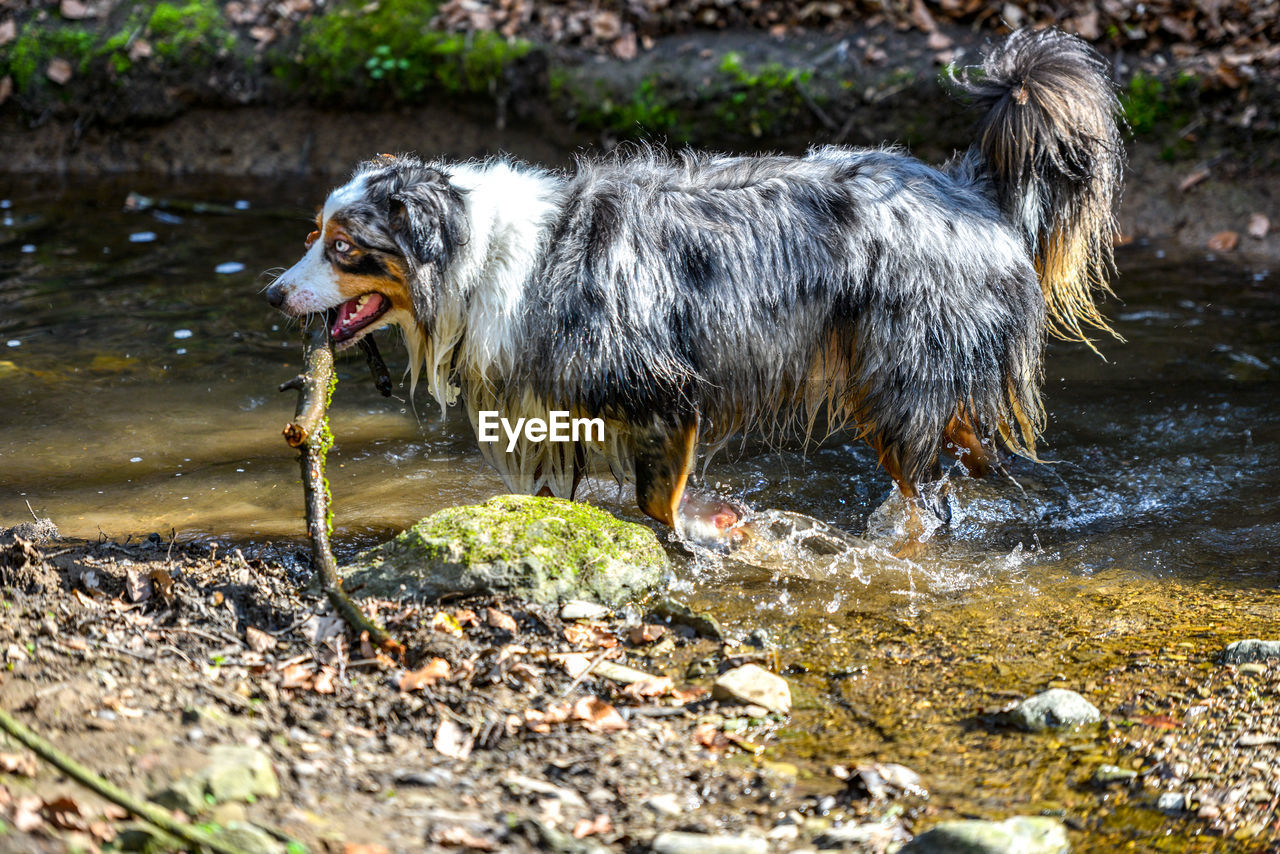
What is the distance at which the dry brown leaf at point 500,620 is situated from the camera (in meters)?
3.50

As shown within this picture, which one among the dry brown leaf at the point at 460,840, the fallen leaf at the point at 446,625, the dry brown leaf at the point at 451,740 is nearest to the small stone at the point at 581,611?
the fallen leaf at the point at 446,625

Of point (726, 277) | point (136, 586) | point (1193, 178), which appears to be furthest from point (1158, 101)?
point (136, 586)

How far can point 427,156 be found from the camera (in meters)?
9.56

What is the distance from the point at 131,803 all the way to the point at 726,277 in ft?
9.06

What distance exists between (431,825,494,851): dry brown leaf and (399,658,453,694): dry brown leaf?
0.65 m

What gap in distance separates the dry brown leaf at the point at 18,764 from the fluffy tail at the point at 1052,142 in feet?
12.5

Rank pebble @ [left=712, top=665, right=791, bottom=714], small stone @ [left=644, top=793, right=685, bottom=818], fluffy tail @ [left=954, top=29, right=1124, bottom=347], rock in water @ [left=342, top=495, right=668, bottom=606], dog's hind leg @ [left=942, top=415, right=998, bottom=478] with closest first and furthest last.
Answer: small stone @ [left=644, top=793, right=685, bottom=818] → pebble @ [left=712, top=665, right=791, bottom=714] → rock in water @ [left=342, top=495, right=668, bottom=606] → fluffy tail @ [left=954, top=29, right=1124, bottom=347] → dog's hind leg @ [left=942, top=415, right=998, bottom=478]

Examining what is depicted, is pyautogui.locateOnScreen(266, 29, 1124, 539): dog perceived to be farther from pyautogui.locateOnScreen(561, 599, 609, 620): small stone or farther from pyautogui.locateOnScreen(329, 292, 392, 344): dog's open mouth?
pyautogui.locateOnScreen(561, 599, 609, 620): small stone

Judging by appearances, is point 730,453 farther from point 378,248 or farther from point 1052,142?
point 378,248

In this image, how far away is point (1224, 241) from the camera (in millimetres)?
7777

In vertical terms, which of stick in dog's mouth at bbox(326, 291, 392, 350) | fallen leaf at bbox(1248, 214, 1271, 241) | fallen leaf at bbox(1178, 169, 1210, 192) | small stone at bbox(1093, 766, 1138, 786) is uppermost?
fallen leaf at bbox(1178, 169, 1210, 192)

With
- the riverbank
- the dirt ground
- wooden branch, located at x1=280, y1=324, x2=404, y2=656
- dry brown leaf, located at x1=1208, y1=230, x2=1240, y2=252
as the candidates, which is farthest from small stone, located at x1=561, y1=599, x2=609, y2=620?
dry brown leaf, located at x1=1208, y1=230, x2=1240, y2=252

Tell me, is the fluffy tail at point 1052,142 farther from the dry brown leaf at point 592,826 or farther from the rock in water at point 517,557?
the dry brown leaf at point 592,826

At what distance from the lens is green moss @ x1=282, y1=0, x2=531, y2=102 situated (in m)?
9.33
